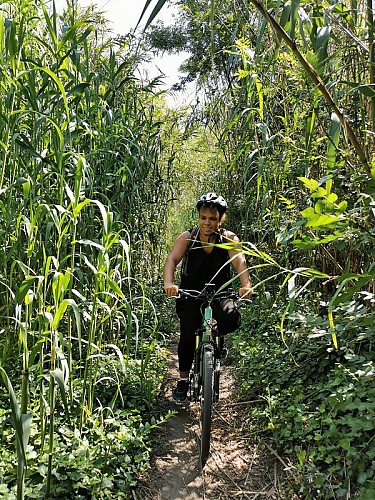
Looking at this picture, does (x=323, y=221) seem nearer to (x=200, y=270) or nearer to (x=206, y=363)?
(x=206, y=363)

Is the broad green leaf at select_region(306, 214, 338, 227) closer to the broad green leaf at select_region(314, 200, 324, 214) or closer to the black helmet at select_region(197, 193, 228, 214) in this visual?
the broad green leaf at select_region(314, 200, 324, 214)

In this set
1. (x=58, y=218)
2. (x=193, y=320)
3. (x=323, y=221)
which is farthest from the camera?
(x=193, y=320)

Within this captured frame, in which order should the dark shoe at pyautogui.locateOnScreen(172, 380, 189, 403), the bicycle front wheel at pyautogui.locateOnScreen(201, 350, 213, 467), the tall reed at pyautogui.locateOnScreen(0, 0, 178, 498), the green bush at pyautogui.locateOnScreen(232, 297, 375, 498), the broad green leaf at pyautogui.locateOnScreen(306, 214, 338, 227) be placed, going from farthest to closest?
the dark shoe at pyautogui.locateOnScreen(172, 380, 189, 403) → the bicycle front wheel at pyautogui.locateOnScreen(201, 350, 213, 467) → the green bush at pyautogui.locateOnScreen(232, 297, 375, 498) → the tall reed at pyautogui.locateOnScreen(0, 0, 178, 498) → the broad green leaf at pyautogui.locateOnScreen(306, 214, 338, 227)

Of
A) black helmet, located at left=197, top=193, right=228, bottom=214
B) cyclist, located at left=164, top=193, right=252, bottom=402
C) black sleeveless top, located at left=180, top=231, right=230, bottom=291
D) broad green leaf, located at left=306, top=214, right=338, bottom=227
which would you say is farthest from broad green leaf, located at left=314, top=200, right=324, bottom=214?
black sleeveless top, located at left=180, top=231, right=230, bottom=291

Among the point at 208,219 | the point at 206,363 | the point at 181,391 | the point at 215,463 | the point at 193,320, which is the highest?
the point at 208,219

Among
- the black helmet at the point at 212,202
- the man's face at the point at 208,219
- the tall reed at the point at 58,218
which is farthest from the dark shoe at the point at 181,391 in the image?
the black helmet at the point at 212,202

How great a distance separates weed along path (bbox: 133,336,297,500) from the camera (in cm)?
216

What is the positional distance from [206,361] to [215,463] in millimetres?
553

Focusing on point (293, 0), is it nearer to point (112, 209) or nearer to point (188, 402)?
point (112, 209)

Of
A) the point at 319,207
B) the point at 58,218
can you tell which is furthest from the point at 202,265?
the point at 319,207

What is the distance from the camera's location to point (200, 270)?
2.93 meters

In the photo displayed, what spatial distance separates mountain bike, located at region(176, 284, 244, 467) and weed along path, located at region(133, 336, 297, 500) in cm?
11

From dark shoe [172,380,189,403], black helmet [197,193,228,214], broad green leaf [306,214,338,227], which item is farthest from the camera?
dark shoe [172,380,189,403]

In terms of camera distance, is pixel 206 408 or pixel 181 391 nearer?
pixel 206 408
